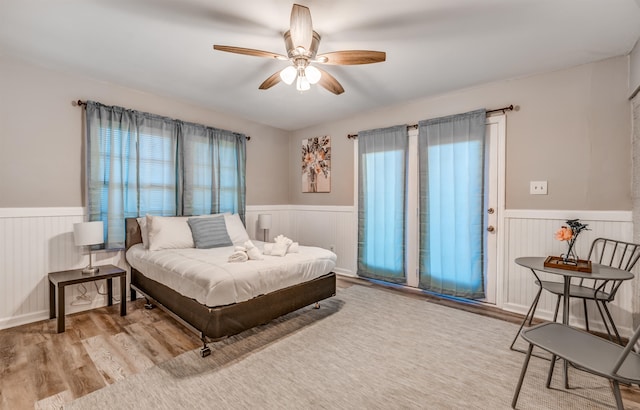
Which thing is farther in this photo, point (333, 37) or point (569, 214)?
point (569, 214)

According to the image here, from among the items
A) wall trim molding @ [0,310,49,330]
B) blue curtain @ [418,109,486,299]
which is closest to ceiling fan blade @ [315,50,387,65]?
blue curtain @ [418,109,486,299]

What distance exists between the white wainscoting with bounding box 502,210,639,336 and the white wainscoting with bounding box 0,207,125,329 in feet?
14.9

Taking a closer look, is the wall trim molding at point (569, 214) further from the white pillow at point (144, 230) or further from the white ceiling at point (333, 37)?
the white pillow at point (144, 230)

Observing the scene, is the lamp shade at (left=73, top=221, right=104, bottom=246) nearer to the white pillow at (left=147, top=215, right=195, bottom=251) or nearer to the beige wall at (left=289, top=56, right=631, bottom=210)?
the white pillow at (left=147, top=215, right=195, bottom=251)

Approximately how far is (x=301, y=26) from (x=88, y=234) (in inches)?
107

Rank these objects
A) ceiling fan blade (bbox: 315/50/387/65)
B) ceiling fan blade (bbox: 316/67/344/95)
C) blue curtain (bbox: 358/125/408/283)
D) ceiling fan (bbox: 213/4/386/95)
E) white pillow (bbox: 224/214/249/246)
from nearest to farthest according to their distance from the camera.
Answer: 1. ceiling fan (bbox: 213/4/386/95)
2. ceiling fan blade (bbox: 315/50/387/65)
3. ceiling fan blade (bbox: 316/67/344/95)
4. white pillow (bbox: 224/214/249/246)
5. blue curtain (bbox: 358/125/408/283)

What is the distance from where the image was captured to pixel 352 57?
210 cm

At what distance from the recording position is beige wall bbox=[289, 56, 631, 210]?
2537 mm

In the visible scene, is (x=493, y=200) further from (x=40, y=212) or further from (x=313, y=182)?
(x=40, y=212)

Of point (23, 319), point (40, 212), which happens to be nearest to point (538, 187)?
point (40, 212)

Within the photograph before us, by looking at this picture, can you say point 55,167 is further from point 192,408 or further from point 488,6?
point 488,6

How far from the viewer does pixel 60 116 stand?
2912 millimetres

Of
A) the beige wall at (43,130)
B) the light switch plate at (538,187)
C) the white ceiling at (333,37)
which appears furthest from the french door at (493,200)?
the beige wall at (43,130)

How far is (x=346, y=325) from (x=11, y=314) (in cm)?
313
